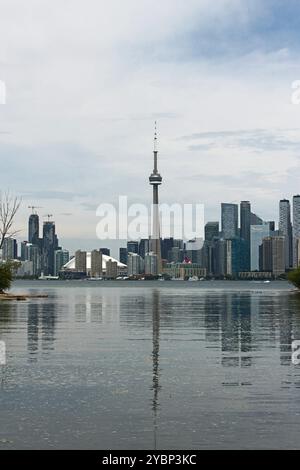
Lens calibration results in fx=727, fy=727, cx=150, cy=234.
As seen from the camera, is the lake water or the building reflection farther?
the building reflection

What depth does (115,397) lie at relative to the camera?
23.4m

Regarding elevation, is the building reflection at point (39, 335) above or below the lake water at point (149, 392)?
below

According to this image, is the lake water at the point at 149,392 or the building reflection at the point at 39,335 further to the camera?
the building reflection at the point at 39,335

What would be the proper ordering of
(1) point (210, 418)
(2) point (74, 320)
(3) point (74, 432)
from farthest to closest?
(2) point (74, 320) → (1) point (210, 418) → (3) point (74, 432)

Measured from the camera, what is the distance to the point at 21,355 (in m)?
34.7

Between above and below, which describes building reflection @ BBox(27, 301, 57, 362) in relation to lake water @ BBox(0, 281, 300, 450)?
below

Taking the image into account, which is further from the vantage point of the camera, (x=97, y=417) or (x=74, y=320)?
(x=74, y=320)

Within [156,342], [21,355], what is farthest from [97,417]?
[156,342]

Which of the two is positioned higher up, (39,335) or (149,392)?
(149,392)

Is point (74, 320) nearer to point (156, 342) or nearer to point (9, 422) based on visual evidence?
point (156, 342)

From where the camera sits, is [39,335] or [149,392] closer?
[149,392]
